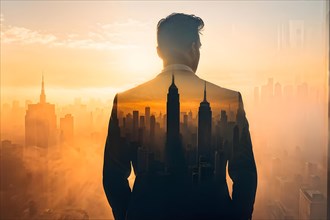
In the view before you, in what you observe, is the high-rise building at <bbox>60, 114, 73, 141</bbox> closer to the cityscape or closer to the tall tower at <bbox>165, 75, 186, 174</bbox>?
the cityscape

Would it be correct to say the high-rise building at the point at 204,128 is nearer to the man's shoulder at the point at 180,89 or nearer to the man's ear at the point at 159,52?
the man's shoulder at the point at 180,89

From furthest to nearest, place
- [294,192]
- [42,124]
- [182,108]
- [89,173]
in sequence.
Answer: [89,173] < [294,192] < [42,124] < [182,108]

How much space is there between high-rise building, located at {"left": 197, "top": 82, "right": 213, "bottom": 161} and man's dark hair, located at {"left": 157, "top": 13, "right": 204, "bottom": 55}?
22cm

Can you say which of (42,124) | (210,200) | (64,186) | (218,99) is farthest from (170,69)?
(64,186)

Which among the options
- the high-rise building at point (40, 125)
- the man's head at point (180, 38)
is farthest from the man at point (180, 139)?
the high-rise building at point (40, 125)

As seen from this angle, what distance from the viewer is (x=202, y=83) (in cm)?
126

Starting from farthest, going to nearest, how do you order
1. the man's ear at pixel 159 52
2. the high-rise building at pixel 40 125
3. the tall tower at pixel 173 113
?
the high-rise building at pixel 40 125 < the man's ear at pixel 159 52 < the tall tower at pixel 173 113

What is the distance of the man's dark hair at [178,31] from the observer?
1.30m

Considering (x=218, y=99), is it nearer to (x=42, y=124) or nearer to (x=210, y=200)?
(x=210, y=200)

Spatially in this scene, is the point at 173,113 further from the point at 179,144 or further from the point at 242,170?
the point at 242,170

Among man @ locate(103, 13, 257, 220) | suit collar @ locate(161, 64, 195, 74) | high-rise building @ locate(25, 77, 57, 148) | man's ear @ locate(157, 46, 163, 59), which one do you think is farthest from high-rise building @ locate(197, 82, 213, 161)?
high-rise building @ locate(25, 77, 57, 148)

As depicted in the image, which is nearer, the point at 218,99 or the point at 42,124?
the point at 218,99

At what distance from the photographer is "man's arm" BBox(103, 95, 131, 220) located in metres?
1.30

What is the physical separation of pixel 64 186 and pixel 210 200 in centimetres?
2875
